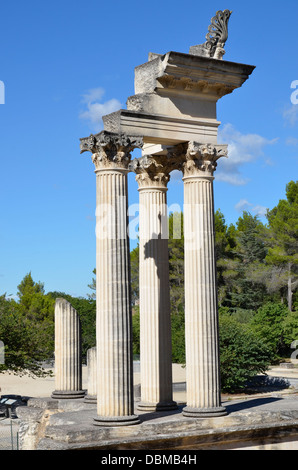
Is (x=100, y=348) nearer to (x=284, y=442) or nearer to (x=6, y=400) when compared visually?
(x=284, y=442)

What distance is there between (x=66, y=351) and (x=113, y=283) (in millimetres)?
8172

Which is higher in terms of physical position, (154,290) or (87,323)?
(154,290)

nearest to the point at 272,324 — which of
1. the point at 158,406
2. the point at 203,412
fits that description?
the point at 158,406

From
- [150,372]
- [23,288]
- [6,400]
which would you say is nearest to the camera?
[150,372]

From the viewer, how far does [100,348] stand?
1761cm

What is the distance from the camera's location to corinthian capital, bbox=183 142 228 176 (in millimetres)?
19953

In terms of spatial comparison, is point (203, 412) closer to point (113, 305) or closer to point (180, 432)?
point (180, 432)

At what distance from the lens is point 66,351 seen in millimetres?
24875

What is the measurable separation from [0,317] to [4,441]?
39.8ft

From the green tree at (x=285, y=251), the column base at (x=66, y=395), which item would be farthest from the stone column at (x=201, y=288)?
the green tree at (x=285, y=251)

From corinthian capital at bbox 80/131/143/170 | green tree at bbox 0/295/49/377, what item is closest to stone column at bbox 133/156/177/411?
corinthian capital at bbox 80/131/143/170

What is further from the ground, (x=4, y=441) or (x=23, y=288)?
(x=23, y=288)

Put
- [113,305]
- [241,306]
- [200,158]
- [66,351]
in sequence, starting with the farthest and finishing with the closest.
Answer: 1. [241,306]
2. [66,351]
3. [200,158]
4. [113,305]
